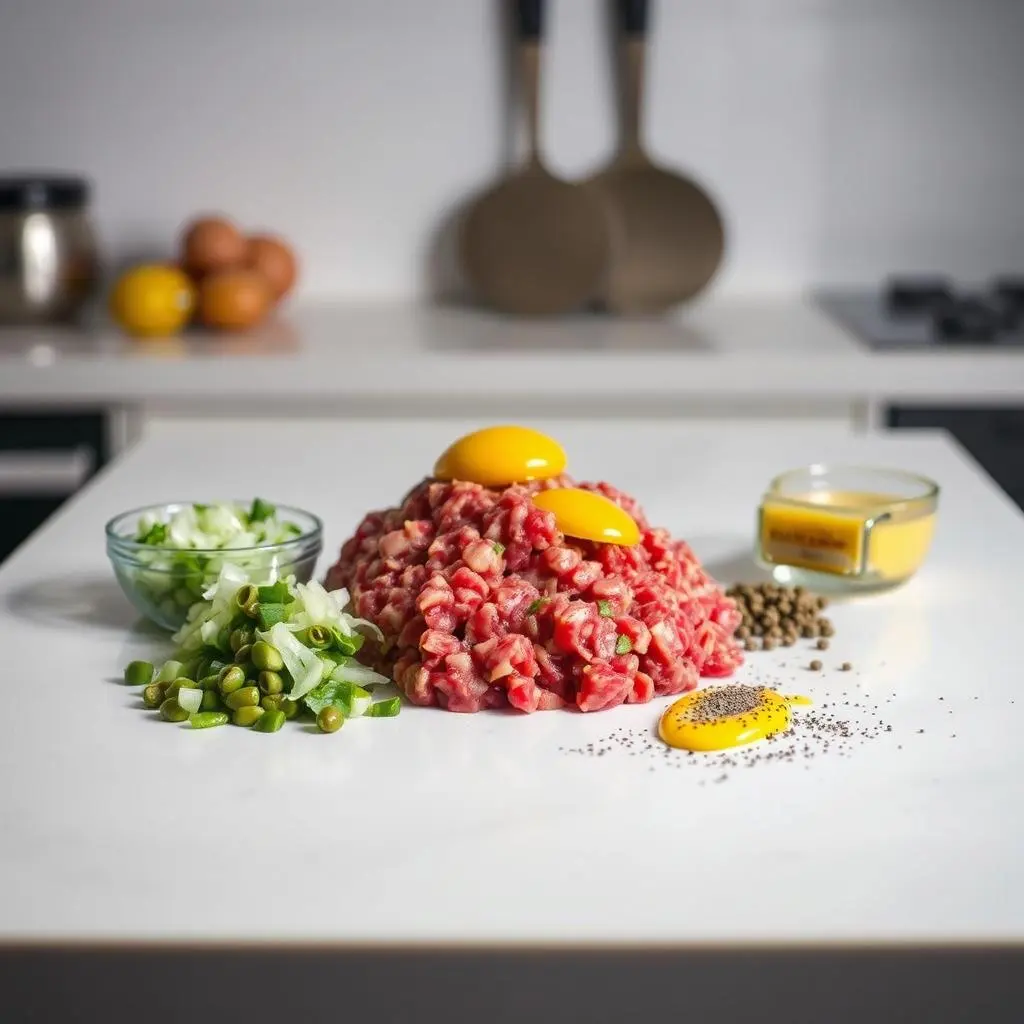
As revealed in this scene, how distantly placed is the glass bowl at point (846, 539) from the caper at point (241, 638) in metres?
0.55

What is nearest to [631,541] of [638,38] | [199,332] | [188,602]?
[188,602]

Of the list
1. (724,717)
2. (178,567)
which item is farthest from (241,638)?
(724,717)

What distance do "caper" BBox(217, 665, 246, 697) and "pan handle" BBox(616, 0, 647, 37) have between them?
2365mm

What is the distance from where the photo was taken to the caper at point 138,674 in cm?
122

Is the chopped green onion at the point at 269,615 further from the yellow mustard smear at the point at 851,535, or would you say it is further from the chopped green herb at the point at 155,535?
the yellow mustard smear at the point at 851,535

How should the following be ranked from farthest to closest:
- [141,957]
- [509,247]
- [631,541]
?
1. [509,247]
2. [631,541]
3. [141,957]

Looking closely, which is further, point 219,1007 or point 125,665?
point 125,665

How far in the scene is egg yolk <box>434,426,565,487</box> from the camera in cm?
134

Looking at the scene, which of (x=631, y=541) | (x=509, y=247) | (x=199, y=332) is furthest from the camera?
(x=509, y=247)

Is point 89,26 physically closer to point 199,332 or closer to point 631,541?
point 199,332

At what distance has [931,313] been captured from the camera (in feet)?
10.2

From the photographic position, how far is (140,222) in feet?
11.2

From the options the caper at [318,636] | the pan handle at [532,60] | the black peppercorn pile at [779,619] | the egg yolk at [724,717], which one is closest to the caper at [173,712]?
the caper at [318,636]

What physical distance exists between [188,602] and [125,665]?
0.24ft
